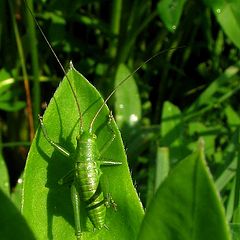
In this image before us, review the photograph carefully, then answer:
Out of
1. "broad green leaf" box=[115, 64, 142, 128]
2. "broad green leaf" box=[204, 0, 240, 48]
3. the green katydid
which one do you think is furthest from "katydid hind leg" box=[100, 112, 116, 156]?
"broad green leaf" box=[115, 64, 142, 128]

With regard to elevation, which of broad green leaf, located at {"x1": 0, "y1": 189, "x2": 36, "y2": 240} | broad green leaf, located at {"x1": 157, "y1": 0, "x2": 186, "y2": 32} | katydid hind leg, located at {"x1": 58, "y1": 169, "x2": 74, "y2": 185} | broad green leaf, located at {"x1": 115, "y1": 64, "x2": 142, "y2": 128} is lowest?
broad green leaf, located at {"x1": 0, "y1": 189, "x2": 36, "y2": 240}

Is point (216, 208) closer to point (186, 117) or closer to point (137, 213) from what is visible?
point (137, 213)

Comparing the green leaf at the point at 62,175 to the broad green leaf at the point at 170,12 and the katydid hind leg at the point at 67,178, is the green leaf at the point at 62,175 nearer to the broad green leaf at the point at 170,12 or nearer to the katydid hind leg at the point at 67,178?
the katydid hind leg at the point at 67,178

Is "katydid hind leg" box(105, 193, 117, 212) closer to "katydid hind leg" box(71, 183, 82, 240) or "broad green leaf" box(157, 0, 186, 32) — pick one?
"katydid hind leg" box(71, 183, 82, 240)

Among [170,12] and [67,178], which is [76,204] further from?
[170,12]

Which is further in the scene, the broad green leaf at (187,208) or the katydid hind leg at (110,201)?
the katydid hind leg at (110,201)

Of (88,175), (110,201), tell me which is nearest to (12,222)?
(110,201)

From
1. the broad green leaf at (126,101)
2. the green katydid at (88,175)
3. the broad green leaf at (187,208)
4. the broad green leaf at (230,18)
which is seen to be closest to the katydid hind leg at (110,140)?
the green katydid at (88,175)
